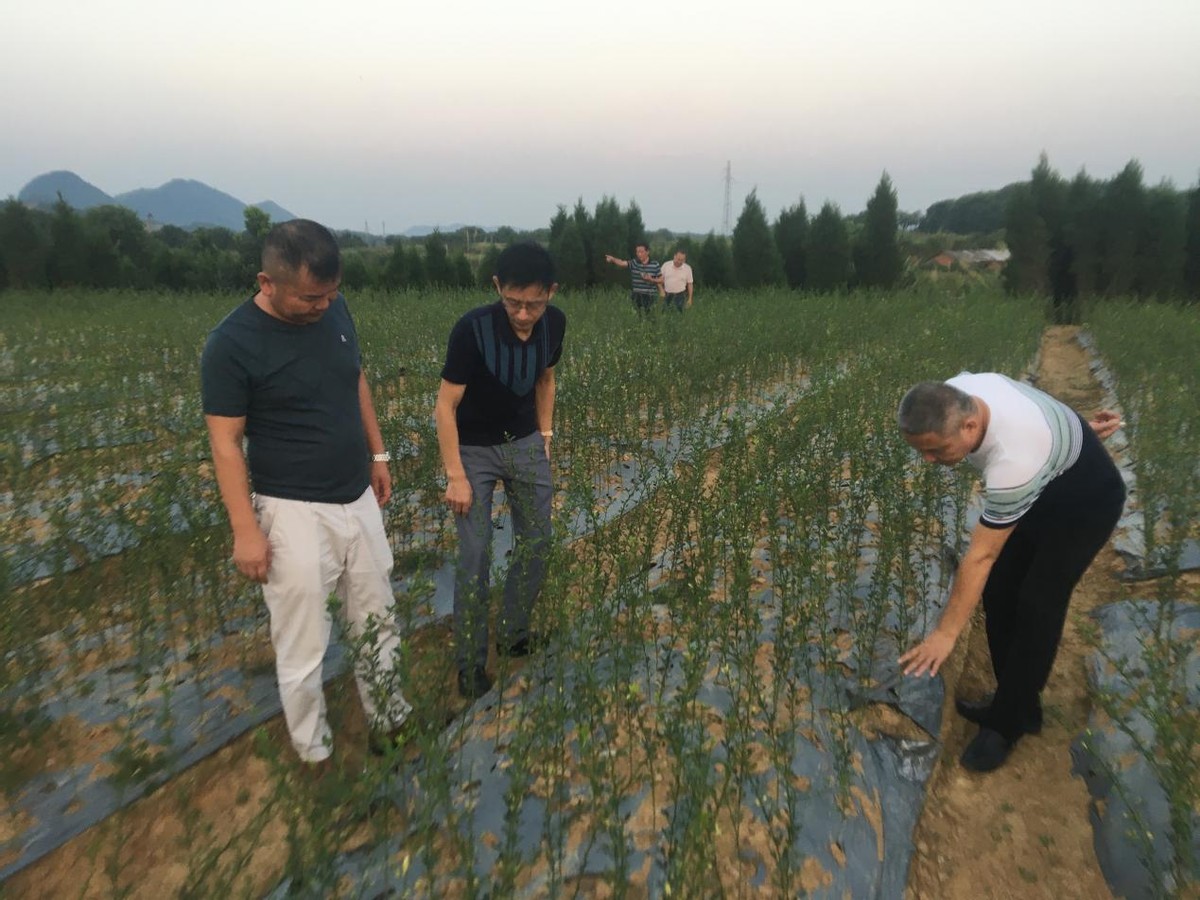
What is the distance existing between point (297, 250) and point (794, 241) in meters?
18.6

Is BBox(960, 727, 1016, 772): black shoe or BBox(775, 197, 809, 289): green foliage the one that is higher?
BBox(775, 197, 809, 289): green foliage

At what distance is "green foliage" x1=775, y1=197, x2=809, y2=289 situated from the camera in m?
18.5

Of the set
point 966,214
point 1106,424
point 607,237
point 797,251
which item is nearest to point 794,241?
point 797,251

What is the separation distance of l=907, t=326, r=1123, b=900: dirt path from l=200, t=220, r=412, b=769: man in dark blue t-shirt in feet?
5.50

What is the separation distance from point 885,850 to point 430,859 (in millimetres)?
1309

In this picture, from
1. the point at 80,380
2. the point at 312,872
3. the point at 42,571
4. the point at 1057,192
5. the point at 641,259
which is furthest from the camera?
the point at 1057,192

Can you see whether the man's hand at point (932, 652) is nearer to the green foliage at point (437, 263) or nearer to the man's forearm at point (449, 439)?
the man's forearm at point (449, 439)

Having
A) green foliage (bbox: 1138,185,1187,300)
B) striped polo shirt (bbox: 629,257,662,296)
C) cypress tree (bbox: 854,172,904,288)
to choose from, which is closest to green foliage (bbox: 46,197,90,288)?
striped polo shirt (bbox: 629,257,662,296)

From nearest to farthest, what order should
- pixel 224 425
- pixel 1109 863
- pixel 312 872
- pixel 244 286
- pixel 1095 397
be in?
pixel 312 872, pixel 224 425, pixel 1109 863, pixel 1095 397, pixel 244 286

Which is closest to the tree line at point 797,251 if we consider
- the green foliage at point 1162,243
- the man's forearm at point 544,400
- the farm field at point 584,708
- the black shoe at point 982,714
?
the green foliage at point 1162,243

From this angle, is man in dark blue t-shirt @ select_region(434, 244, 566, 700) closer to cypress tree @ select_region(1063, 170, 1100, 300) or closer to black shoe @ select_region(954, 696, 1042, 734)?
black shoe @ select_region(954, 696, 1042, 734)

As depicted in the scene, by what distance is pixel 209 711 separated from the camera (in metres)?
2.33

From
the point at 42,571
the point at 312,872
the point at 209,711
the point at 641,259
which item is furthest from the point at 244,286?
the point at 312,872

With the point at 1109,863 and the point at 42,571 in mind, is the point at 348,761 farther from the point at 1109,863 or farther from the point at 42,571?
the point at 1109,863
